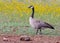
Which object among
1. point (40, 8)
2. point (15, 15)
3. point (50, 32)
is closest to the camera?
point (50, 32)

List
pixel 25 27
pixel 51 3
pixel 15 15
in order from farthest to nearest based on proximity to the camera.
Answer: pixel 51 3
pixel 15 15
pixel 25 27

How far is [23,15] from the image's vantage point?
2058 centimetres

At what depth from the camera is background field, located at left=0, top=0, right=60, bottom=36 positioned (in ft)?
50.5

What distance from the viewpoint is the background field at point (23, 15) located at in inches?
607

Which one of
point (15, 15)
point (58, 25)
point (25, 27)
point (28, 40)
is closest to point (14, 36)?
point (28, 40)

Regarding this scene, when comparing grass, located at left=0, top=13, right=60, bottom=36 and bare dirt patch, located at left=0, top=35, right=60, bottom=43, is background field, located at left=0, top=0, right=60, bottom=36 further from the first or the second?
bare dirt patch, located at left=0, top=35, right=60, bottom=43

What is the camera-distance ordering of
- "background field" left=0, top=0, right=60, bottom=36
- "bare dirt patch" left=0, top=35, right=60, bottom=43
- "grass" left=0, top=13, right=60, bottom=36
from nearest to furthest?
"bare dirt patch" left=0, top=35, right=60, bottom=43
"grass" left=0, top=13, right=60, bottom=36
"background field" left=0, top=0, right=60, bottom=36

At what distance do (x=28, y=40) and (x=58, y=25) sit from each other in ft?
13.8

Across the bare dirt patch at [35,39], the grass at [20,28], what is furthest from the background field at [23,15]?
the bare dirt patch at [35,39]

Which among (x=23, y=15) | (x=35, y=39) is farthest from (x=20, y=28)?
(x=23, y=15)

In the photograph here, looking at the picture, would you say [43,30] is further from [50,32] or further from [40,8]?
[40,8]

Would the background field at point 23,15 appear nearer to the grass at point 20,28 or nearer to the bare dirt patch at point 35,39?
the grass at point 20,28

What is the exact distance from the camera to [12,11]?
2242 centimetres

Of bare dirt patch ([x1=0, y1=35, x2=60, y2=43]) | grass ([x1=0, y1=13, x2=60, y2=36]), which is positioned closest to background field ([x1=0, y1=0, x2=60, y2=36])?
grass ([x1=0, y1=13, x2=60, y2=36])
